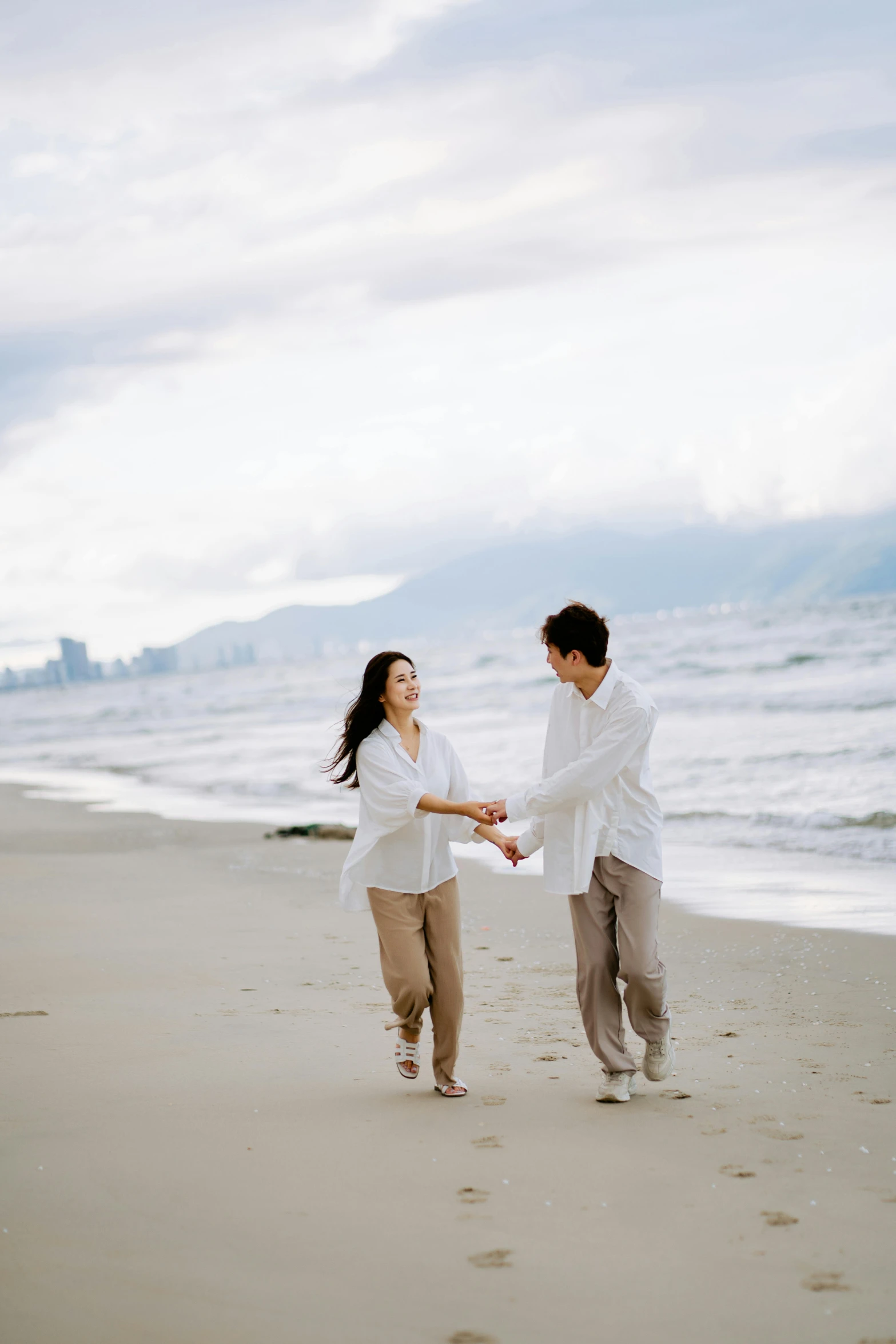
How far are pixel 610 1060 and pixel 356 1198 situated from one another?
123cm

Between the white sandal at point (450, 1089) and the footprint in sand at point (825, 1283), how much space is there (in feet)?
5.70

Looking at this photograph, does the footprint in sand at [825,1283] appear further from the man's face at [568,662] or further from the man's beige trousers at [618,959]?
the man's face at [568,662]

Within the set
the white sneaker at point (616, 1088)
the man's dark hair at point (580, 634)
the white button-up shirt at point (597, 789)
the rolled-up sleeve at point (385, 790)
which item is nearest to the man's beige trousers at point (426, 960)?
the rolled-up sleeve at point (385, 790)

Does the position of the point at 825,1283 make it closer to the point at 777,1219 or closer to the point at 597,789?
the point at 777,1219

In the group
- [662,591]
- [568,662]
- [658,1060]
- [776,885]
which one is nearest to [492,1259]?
[658,1060]

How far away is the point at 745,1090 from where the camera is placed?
15.1ft

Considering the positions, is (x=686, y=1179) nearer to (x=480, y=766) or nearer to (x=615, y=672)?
(x=615, y=672)

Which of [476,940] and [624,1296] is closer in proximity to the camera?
[624,1296]

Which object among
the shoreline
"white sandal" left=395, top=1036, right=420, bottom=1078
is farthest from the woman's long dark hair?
the shoreline

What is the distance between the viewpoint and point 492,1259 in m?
3.22

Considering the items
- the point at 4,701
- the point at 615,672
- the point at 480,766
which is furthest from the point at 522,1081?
the point at 4,701

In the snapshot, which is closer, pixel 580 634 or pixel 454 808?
pixel 580 634

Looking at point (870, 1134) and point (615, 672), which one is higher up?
point (615, 672)

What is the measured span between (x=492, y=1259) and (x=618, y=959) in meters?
1.55
